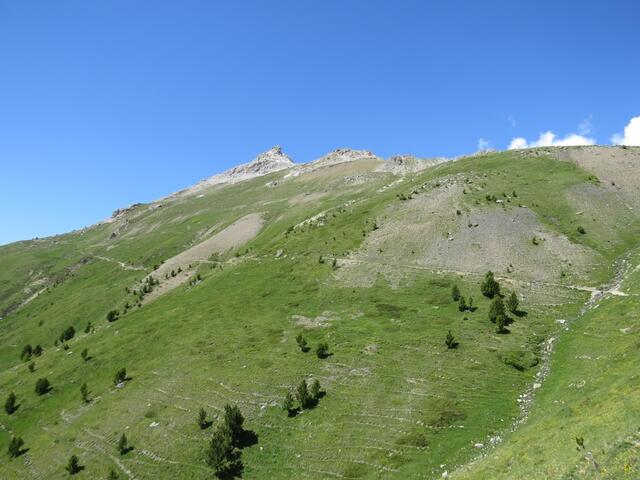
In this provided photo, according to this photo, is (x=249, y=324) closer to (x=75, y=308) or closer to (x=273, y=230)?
(x=273, y=230)

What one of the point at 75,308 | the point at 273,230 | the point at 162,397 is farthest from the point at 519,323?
the point at 75,308

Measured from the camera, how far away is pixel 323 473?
3619cm

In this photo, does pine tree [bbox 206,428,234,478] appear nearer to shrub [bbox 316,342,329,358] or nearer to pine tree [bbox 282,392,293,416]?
pine tree [bbox 282,392,293,416]

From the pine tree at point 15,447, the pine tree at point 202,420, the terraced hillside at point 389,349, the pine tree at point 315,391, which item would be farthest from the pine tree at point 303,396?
the pine tree at point 15,447

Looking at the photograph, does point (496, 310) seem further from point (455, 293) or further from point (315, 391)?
point (315, 391)

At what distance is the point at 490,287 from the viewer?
65.8 meters

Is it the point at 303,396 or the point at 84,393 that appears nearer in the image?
the point at 303,396

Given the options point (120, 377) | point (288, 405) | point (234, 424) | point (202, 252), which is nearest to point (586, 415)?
point (288, 405)

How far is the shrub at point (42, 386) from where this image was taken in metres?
67.8

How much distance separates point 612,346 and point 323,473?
3147 centimetres

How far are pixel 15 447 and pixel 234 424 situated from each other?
1250 inches

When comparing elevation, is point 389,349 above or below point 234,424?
above

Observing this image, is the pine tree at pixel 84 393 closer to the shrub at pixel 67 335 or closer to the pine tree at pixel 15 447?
the pine tree at pixel 15 447

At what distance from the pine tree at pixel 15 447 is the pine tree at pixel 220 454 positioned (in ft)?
97.1
